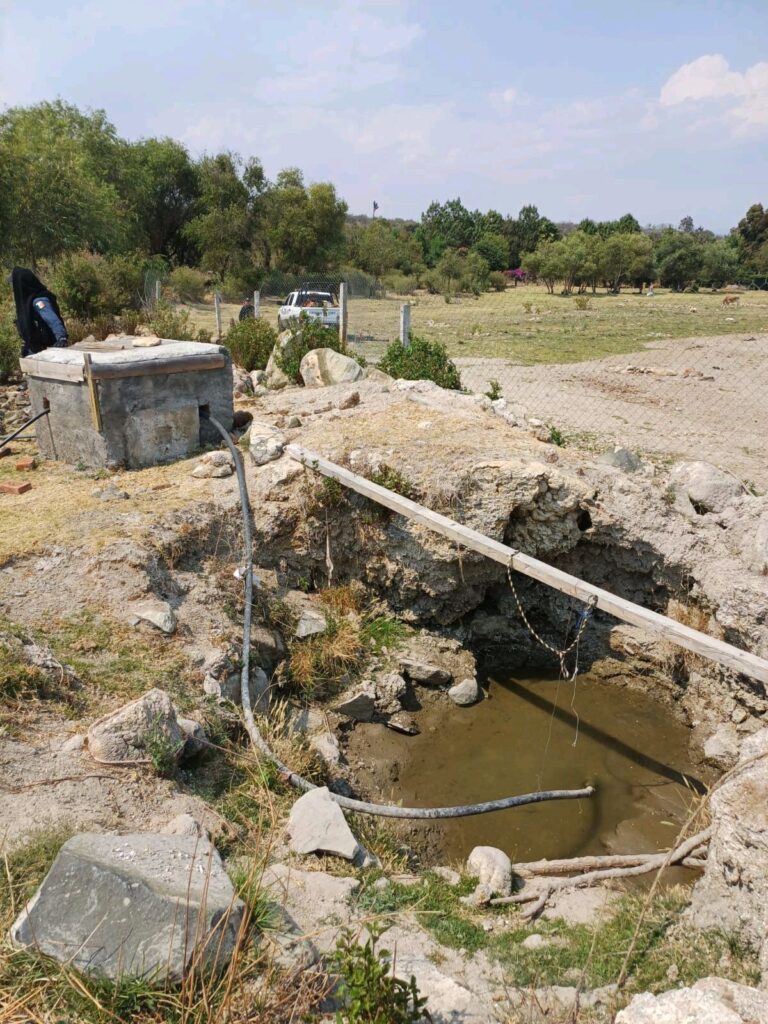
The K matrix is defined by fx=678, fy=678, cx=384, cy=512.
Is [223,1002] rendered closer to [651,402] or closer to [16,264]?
[651,402]

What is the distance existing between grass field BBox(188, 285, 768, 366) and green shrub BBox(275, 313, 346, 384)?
2956mm

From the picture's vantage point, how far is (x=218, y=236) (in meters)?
31.6

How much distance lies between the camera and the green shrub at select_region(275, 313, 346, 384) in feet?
35.2

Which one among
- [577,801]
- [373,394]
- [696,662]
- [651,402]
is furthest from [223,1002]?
[651,402]

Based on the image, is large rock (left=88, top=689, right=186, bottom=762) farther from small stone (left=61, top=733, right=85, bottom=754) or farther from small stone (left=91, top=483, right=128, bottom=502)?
small stone (left=91, top=483, right=128, bottom=502)

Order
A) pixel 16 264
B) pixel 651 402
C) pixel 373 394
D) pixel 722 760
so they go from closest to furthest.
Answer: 1. pixel 722 760
2. pixel 373 394
3. pixel 651 402
4. pixel 16 264

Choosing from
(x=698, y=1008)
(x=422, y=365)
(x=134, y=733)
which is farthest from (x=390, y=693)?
(x=422, y=365)

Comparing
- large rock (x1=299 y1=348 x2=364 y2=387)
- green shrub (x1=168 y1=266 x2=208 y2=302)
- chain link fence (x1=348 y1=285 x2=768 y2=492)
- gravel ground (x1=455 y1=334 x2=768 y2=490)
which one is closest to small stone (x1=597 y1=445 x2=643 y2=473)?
chain link fence (x1=348 y1=285 x2=768 y2=492)

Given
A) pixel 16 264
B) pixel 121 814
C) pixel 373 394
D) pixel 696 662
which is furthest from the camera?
pixel 16 264

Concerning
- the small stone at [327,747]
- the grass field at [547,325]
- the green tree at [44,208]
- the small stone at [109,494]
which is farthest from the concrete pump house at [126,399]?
the green tree at [44,208]

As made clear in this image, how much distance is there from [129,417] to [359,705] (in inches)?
151

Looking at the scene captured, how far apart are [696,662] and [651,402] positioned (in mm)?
6921

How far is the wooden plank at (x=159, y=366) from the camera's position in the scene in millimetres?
6721

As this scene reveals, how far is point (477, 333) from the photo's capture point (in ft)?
71.0
